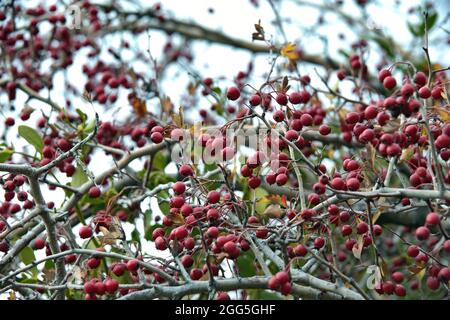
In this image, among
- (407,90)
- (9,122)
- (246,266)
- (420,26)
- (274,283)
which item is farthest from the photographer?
(420,26)

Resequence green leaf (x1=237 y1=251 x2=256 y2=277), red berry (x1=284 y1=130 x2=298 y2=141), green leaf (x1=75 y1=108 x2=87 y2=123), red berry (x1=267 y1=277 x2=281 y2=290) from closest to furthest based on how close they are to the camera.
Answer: red berry (x1=267 y1=277 x2=281 y2=290), red berry (x1=284 y1=130 x2=298 y2=141), green leaf (x1=237 y1=251 x2=256 y2=277), green leaf (x1=75 y1=108 x2=87 y2=123)

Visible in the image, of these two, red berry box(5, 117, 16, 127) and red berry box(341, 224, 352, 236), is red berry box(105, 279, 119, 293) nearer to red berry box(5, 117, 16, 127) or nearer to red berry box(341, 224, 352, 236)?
red berry box(341, 224, 352, 236)

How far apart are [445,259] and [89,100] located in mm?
2642

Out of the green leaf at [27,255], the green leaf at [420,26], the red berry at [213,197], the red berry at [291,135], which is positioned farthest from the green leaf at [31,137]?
the green leaf at [420,26]

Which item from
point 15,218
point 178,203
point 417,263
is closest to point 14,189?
point 15,218

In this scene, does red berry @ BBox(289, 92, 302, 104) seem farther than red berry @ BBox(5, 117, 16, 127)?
No

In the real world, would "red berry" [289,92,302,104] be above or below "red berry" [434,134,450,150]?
above

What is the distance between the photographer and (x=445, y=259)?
443cm

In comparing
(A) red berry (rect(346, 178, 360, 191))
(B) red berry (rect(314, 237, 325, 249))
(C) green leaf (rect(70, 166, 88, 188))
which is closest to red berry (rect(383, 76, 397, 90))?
(A) red berry (rect(346, 178, 360, 191))

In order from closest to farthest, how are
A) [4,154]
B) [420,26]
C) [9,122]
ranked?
[4,154] < [9,122] < [420,26]

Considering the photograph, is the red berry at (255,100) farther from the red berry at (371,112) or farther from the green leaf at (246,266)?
the green leaf at (246,266)

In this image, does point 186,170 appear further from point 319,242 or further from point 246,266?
point 246,266

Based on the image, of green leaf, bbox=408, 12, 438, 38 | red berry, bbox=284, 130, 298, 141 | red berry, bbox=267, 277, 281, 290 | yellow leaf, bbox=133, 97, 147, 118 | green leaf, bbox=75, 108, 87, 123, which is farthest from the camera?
green leaf, bbox=408, 12, 438, 38

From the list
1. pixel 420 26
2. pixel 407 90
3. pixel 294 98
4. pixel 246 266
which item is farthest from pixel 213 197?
pixel 420 26
